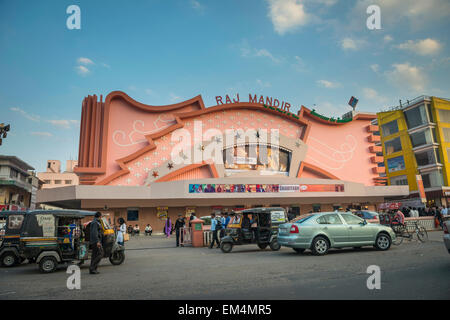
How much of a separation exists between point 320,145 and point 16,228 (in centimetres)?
3386

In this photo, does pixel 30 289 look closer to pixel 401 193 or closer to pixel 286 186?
pixel 286 186

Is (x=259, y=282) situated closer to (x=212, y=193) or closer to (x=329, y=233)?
(x=329, y=233)

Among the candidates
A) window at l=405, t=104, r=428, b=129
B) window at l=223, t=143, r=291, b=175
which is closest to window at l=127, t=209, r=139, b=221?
window at l=223, t=143, r=291, b=175

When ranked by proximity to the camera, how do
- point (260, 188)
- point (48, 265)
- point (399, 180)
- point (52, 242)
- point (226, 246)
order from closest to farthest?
point (48, 265), point (52, 242), point (226, 246), point (260, 188), point (399, 180)

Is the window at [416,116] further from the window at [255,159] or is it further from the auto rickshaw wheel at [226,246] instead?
the auto rickshaw wheel at [226,246]

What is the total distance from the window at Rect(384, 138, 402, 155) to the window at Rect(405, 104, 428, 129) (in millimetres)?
2998

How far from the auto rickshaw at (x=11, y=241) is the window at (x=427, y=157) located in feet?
162

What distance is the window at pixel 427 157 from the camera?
141ft

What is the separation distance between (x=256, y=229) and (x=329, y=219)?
3.53 meters

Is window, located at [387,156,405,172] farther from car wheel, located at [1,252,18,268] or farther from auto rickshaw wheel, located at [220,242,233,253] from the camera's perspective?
car wheel, located at [1,252,18,268]

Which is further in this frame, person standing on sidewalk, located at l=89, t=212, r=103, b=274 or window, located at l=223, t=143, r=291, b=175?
window, located at l=223, t=143, r=291, b=175

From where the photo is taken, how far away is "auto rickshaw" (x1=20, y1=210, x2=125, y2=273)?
8.90m

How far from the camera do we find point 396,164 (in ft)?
160

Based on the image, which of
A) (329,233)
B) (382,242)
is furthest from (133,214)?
(382,242)
